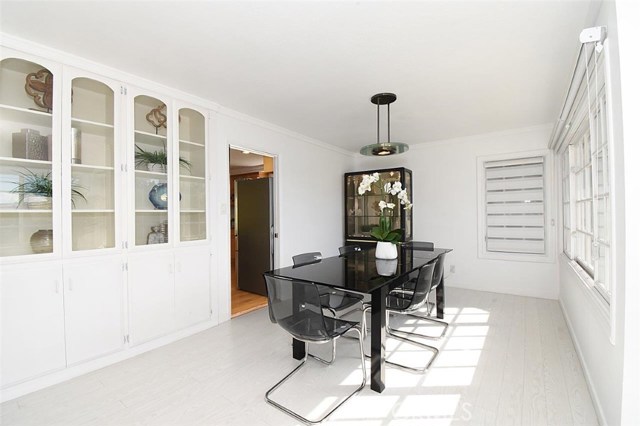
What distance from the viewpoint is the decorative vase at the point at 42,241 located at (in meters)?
2.21

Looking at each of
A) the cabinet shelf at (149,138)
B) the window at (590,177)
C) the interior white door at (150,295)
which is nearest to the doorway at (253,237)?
the interior white door at (150,295)

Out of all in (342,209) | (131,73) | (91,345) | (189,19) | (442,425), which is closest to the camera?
(442,425)

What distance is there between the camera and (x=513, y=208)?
15.0 feet

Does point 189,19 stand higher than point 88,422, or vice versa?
point 189,19

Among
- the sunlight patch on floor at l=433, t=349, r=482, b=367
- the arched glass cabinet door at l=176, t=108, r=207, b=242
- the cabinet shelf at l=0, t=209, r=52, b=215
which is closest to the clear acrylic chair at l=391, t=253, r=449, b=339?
the sunlight patch on floor at l=433, t=349, r=482, b=367

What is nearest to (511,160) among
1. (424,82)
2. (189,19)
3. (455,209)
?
A: (455,209)

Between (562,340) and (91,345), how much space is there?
4.29 metres

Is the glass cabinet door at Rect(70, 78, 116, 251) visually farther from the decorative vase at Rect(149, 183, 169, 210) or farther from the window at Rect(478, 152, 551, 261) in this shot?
the window at Rect(478, 152, 551, 261)

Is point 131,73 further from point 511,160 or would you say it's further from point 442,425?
point 511,160

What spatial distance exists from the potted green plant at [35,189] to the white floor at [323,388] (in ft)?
A: 4.56

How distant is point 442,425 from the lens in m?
1.74

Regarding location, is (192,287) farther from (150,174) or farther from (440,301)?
(440,301)

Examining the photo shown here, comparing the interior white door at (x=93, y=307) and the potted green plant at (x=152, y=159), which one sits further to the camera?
the potted green plant at (x=152, y=159)

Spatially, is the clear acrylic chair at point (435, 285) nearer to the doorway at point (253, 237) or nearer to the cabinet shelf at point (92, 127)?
the doorway at point (253, 237)
